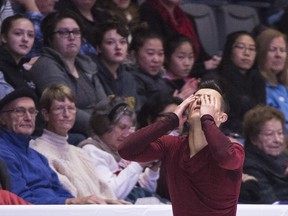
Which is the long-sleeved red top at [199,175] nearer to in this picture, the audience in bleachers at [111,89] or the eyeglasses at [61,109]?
the audience in bleachers at [111,89]

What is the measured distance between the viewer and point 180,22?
32.1ft

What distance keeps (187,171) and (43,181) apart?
1787 millimetres

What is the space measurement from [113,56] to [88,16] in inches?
25.2

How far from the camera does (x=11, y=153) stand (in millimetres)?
6605

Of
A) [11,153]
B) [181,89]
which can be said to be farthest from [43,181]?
[181,89]

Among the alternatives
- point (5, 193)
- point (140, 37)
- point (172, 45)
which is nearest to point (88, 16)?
point (140, 37)

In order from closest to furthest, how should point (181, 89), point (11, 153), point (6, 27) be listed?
1. point (11, 153)
2. point (6, 27)
3. point (181, 89)

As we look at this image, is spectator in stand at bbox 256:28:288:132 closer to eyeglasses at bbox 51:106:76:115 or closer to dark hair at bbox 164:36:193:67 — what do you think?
dark hair at bbox 164:36:193:67

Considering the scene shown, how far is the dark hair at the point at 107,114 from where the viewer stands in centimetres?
743

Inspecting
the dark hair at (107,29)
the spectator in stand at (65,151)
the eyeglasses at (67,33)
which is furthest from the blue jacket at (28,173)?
the dark hair at (107,29)

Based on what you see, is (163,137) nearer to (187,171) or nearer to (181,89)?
(187,171)

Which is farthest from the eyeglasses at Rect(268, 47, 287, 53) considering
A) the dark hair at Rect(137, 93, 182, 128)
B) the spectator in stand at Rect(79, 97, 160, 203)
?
the spectator in stand at Rect(79, 97, 160, 203)

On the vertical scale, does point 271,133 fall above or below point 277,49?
below

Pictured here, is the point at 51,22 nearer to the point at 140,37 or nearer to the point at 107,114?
the point at 107,114
